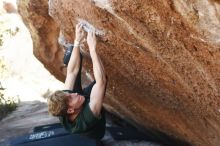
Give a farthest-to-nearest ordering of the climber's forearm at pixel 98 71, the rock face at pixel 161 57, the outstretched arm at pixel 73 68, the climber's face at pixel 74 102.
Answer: the outstretched arm at pixel 73 68 < the climber's forearm at pixel 98 71 < the climber's face at pixel 74 102 < the rock face at pixel 161 57

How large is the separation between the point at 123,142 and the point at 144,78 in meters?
1.90

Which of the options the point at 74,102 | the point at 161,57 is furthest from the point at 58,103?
the point at 161,57

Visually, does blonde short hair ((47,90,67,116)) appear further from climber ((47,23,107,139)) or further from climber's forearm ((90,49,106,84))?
climber's forearm ((90,49,106,84))

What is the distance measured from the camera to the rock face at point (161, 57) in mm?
3996

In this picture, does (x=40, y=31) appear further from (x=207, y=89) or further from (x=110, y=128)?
(x=207, y=89)

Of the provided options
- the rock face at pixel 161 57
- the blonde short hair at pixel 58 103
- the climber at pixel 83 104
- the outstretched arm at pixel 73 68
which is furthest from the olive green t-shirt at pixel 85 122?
the rock face at pixel 161 57

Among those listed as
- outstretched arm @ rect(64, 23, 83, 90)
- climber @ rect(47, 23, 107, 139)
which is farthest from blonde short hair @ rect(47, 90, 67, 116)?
outstretched arm @ rect(64, 23, 83, 90)

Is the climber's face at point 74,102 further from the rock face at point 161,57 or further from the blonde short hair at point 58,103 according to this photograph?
the rock face at point 161,57

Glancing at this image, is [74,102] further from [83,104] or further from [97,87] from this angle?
[97,87]

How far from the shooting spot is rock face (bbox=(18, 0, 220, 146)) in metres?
4.00

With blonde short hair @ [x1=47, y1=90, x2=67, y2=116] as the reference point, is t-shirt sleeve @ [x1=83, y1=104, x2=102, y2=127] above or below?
below

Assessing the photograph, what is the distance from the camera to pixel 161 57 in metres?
4.92

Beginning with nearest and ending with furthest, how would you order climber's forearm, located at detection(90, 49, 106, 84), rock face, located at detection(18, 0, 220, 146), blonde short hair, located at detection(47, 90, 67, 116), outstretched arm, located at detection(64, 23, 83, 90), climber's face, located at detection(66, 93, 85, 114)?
rock face, located at detection(18, 0, 220, 146) → blonde short hair, located at detection(47, 90, 67, 116) → climber's face, located at detection(66, 93, 85, 114) → climber's forearm, located at detection(90, 49, 106, 84) → outstretched arm, located at detection(64, 23, 83, 90)

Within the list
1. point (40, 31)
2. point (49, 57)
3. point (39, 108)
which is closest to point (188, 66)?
point (40, 31)
